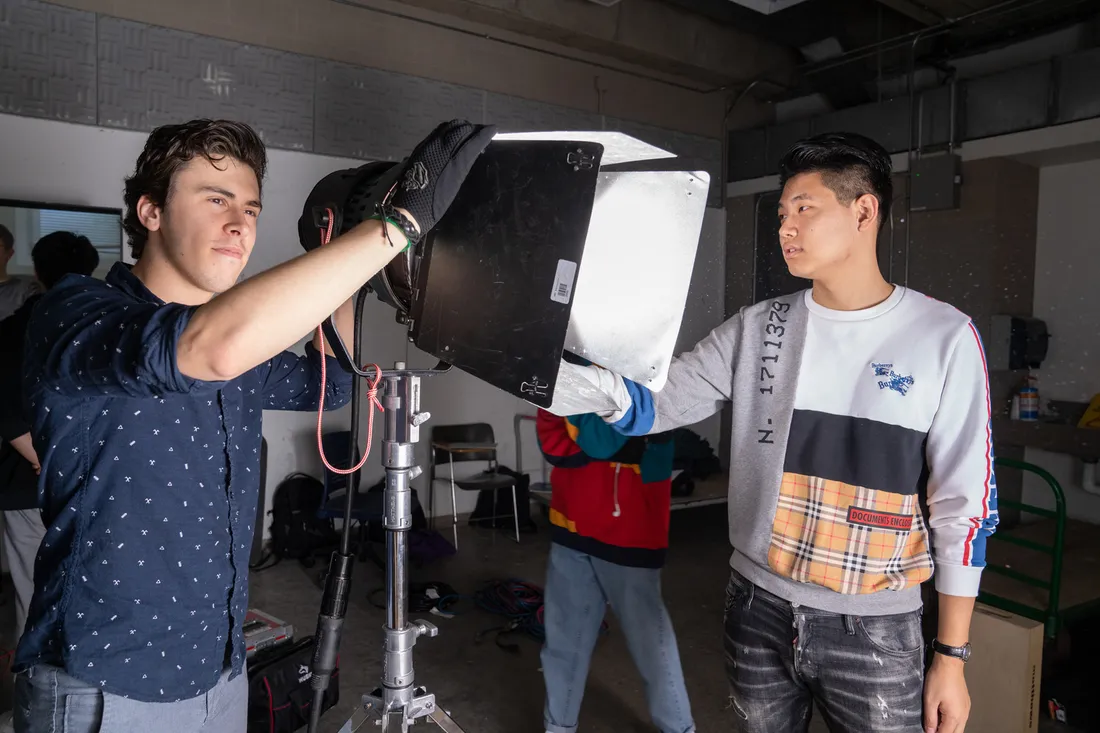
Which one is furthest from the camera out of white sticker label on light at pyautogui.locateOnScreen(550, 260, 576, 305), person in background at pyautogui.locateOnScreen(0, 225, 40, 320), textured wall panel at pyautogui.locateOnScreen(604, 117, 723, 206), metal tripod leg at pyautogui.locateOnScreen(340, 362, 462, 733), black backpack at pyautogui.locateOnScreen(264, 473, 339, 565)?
textured wall panel at pyautogui.locateOnScreen(604, 117, 723, 206)

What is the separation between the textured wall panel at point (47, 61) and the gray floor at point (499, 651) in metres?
2.49

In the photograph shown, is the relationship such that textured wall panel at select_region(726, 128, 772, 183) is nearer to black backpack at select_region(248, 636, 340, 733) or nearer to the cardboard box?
the cardboard box

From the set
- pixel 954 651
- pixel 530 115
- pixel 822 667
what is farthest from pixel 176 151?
pixel 530 115

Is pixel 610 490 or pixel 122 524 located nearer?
pixel 122 524

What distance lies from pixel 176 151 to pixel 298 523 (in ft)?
11.2

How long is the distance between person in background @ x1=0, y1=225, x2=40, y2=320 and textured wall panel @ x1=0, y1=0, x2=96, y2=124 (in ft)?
1.99

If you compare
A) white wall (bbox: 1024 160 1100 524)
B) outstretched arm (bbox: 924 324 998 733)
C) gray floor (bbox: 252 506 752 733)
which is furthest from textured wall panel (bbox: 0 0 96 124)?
white wall (bbox: 1024 160 1100 524)

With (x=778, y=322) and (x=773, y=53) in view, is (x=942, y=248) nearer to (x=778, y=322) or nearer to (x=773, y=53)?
(x=773, y=53)

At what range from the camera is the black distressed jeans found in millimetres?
1154

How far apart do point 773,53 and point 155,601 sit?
562 cm

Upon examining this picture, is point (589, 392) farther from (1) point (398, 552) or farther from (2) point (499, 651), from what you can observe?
(2) point (499, 651)

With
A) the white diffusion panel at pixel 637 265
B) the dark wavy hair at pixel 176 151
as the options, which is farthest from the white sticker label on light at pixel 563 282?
the dark wavy hair at pixel 176 151

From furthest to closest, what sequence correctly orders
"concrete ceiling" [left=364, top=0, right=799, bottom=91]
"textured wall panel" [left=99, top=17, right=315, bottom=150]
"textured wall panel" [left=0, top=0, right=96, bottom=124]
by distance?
1. "concrete ceiling" [left=364, top=0, right=799, bottom=91]
2. "textured wall panel" [left=99, top=17, right=315, bottom=150]
3. "textured wall panel" [left=0, top=0, right=96, bottom=124]

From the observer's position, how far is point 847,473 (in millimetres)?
1225
